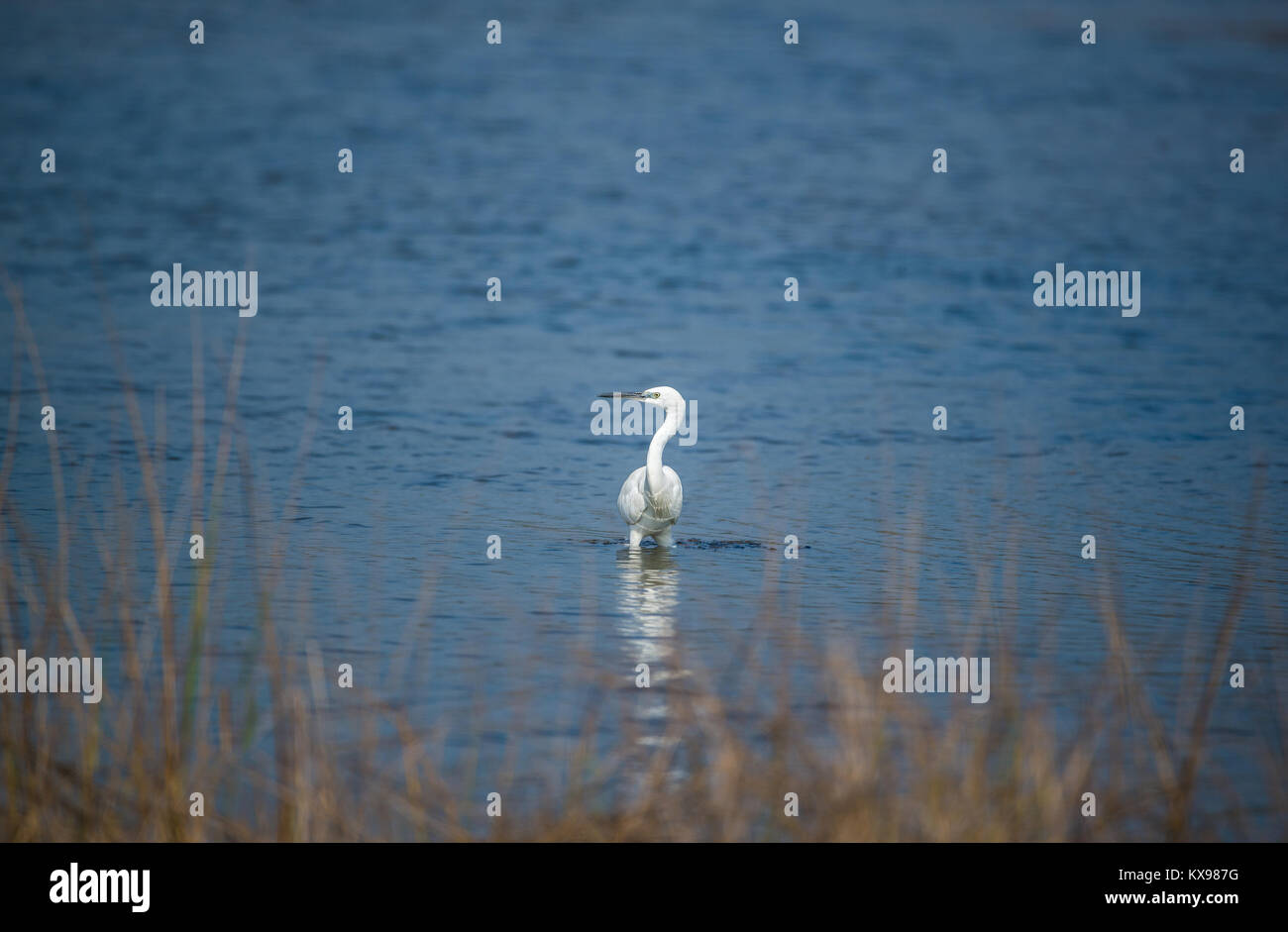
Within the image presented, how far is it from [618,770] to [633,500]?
3897mm

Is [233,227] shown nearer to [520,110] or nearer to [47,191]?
[47,191]

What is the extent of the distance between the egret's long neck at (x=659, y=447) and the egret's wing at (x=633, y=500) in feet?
0.24

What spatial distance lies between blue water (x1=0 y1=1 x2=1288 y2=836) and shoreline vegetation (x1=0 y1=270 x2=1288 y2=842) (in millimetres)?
269

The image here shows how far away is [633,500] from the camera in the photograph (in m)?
10.2

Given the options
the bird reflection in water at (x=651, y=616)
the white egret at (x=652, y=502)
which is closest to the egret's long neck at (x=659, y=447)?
the white egret at (x=652, y=502)

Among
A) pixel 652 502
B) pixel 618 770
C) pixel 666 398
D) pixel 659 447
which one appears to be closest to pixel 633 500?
pixel 652 502

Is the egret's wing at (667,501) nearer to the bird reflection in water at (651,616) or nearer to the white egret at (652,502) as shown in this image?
the white egret at (652,502)

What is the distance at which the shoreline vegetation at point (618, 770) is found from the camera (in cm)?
545

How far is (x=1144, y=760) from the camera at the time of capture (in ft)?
21.8

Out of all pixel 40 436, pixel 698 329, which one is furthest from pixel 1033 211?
pixel 40 436

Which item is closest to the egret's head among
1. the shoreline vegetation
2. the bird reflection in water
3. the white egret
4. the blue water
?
the white egret

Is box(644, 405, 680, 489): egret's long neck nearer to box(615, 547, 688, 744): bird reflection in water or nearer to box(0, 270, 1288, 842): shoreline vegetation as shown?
box(615, 547, 688, 744): bird reflection in water

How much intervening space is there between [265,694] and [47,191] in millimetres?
16410

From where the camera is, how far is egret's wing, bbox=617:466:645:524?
10195 mm
